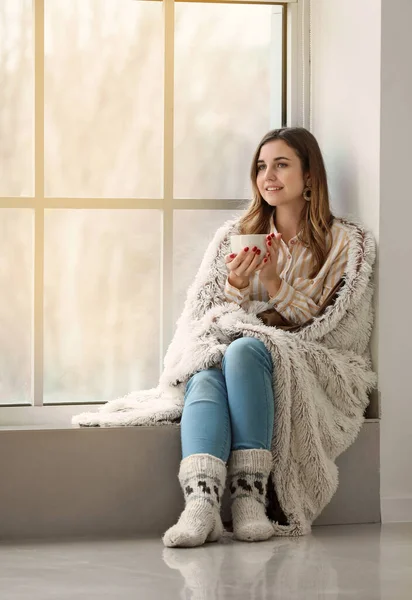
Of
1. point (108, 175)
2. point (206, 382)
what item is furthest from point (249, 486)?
point (108, 175)

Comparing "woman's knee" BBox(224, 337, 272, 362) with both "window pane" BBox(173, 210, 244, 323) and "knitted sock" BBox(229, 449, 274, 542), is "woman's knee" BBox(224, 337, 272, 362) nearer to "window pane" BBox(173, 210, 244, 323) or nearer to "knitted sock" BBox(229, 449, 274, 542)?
"knitted sock" BBox(229, 449, 274, 542)

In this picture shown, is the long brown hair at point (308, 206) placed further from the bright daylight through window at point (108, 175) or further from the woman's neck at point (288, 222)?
the bright daylight through window at point (108, 175)

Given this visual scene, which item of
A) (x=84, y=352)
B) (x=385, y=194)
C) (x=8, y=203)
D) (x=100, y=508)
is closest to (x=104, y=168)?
(x=8, y=203)

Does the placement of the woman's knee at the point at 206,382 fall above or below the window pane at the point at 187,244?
below

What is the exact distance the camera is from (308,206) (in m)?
2.59

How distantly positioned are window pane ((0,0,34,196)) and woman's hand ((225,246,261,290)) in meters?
0.70

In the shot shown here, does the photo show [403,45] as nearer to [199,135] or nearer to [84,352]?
[199,135]

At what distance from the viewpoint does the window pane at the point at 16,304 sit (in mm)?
2707

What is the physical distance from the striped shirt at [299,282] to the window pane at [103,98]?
491 mm

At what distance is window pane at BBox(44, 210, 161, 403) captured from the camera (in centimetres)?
274

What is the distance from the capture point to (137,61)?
109 inches

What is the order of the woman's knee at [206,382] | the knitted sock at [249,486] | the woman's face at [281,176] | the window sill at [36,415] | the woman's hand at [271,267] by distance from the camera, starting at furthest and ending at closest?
the window sill at [36,415] < the woman's face at [281,176] < the woman's hand at [271,267] < the woman's knee at [206,382] < the knitted sock at [249,486]

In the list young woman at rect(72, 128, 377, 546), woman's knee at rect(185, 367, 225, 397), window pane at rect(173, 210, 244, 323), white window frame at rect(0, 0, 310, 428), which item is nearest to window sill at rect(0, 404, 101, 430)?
white window frame at rect(0, 0, 310, 428)

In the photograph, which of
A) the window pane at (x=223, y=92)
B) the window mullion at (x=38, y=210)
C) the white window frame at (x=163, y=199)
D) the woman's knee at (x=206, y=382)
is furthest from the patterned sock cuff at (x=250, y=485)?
the window pane at (x=223, y=92)
